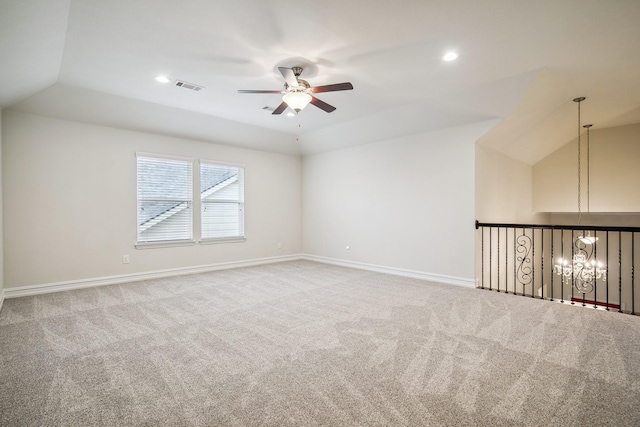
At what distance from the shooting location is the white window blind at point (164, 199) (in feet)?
17.3

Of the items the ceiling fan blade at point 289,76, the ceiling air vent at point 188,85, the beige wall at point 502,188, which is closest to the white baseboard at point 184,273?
the beige wall at point 502,188

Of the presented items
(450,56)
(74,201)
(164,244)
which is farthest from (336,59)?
(74,201)

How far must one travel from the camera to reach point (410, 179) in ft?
18.2

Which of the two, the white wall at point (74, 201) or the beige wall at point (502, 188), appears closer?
the white wall at point (74, 201)

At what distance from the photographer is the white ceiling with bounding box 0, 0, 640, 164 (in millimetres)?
2455

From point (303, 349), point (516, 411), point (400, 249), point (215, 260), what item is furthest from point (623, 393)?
point (215, 260)

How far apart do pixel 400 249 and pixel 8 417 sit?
519cm

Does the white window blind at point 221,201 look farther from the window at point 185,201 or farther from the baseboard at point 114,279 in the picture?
the baseboard at point 114,279

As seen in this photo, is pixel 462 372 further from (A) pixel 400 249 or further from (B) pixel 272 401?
(A) pixel 400 249

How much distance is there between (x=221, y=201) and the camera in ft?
20.4

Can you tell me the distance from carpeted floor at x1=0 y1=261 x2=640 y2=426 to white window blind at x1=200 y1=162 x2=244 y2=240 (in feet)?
7.23

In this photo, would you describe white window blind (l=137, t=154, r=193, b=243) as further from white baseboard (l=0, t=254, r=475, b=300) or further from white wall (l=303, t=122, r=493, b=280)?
white wall (l=303, t=122, r=493, b=280)

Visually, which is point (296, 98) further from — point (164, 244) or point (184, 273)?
point (184, 273)

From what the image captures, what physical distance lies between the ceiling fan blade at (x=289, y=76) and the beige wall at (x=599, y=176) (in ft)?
22.8
